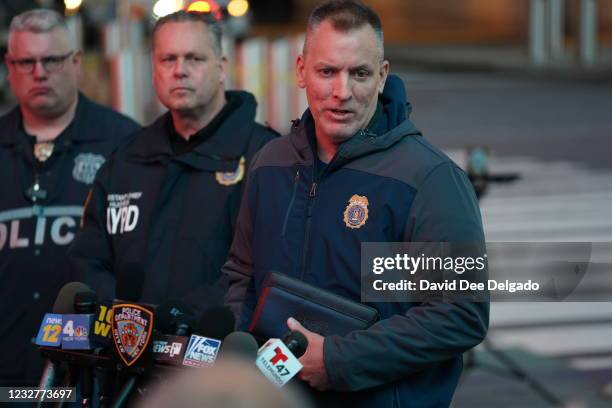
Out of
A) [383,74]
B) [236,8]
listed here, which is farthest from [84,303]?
[236,8]

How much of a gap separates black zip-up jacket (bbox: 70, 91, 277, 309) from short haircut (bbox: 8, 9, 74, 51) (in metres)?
1.14

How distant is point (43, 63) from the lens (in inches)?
258

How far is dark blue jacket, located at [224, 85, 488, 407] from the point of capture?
4.02 m

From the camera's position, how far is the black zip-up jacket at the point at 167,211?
17.5 feet

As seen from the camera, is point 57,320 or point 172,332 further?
point 57,320

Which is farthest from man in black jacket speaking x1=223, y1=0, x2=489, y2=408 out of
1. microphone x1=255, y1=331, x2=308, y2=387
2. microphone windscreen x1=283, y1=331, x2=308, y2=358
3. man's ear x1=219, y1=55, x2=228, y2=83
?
man's ear x1=219, y1=55, x2=228, y2=83

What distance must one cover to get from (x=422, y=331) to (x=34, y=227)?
272cm

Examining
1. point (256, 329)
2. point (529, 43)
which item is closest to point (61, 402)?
point (256, 329)

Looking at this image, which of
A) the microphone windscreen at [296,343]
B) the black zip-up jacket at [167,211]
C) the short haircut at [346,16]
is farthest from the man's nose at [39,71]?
the microphone windscreen at [296,343]

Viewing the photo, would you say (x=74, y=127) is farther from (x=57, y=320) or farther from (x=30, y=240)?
(x=57, y=320)

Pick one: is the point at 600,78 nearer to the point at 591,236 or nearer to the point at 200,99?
the point at 591,236

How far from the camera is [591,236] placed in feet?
44.3

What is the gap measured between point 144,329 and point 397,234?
2.60 feet

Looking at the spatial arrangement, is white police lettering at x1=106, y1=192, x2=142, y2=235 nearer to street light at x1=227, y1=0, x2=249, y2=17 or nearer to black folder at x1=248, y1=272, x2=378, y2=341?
black folder at x1=248, y1=272, x2=378, y2=341
